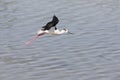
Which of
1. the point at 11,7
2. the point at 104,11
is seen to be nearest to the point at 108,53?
the point at 104,11

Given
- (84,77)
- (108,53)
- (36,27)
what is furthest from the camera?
(36,27)

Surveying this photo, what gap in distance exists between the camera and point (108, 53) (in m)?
11.4

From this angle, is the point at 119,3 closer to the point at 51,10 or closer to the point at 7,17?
the point at 51,10

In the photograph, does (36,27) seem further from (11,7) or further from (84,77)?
(84,77)

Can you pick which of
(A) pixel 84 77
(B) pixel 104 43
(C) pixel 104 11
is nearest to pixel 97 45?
(B) pixel 104 43

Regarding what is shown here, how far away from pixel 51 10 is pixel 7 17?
4.24 feet

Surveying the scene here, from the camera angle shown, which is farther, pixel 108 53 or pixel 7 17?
pixel 7 17

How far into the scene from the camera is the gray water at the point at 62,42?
34.6 feet

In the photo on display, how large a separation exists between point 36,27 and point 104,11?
225cm

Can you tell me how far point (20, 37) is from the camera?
12.7 meters

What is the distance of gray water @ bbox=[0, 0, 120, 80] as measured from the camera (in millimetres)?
10555

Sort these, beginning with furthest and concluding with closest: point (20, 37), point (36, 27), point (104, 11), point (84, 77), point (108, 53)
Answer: point (104, 11), point (36, 27), point (20, 37), point (108, 53), point (84, 77)

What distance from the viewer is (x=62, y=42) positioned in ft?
40.3

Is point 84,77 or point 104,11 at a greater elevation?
point 104,11
